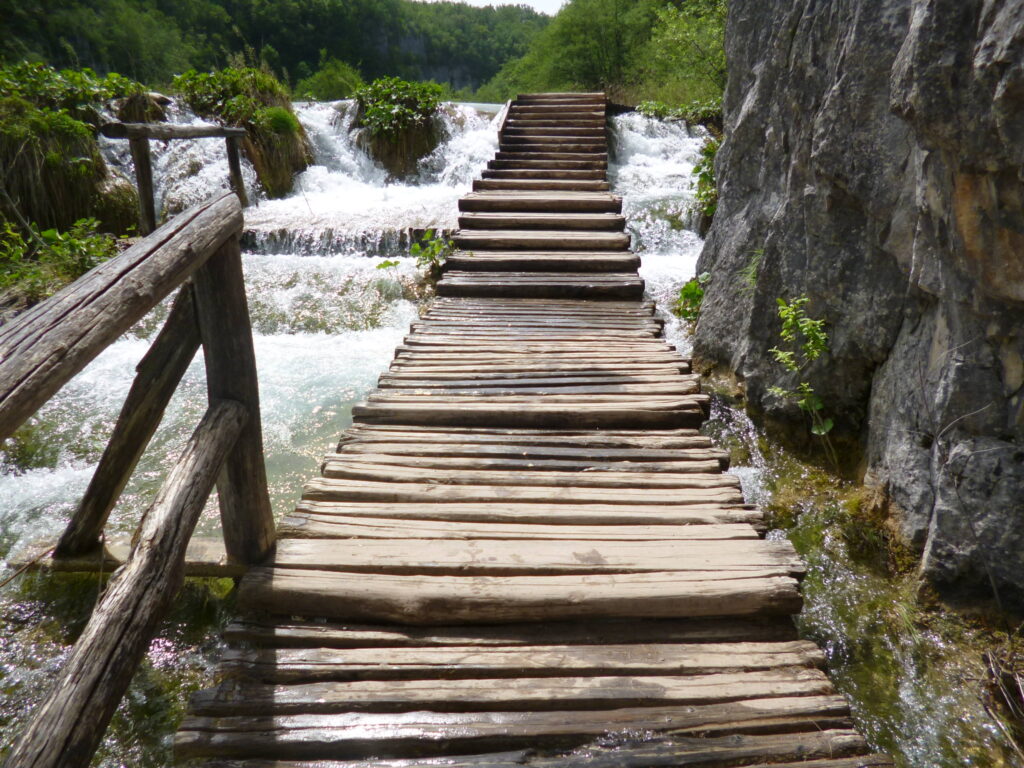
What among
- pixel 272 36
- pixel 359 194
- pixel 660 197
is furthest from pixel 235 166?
pixel 272 36

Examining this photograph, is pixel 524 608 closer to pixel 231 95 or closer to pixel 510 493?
pixel 510 493

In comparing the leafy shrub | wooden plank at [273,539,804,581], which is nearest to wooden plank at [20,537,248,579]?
wooden plank at [273,539,804,581]

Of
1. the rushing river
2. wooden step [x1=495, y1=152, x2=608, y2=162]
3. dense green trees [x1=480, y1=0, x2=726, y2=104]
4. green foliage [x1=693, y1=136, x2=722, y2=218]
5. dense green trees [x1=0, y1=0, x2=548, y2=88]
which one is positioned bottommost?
the rushing river

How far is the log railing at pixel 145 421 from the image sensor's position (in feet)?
4.50

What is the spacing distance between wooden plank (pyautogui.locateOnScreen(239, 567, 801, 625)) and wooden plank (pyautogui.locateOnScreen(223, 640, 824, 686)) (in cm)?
12

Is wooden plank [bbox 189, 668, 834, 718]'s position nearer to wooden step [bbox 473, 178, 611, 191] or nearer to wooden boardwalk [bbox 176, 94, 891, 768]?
wooden boardwalk [bbox 176, 94, 891, 768]

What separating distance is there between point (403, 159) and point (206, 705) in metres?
10.7

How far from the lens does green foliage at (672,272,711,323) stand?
20.5 ft

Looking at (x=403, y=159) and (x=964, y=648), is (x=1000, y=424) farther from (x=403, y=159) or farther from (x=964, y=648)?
(x=403, y=159)

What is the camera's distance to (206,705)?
206 cm

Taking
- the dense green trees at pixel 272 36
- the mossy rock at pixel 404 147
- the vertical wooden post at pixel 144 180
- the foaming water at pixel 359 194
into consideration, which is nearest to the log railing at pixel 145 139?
the vertical wooden post at pixel 144 180

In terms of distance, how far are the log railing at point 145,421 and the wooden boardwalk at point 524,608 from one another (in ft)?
1.37

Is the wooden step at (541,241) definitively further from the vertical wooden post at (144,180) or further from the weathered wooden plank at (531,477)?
the weathered wooden plank at (531,477)

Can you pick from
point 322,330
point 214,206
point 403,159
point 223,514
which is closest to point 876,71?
point 214,206
